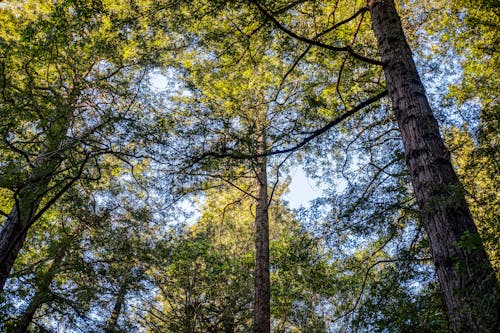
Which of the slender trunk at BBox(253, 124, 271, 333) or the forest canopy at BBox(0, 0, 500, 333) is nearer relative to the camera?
the forest canopy at BBox(0, 0, 500, 333)

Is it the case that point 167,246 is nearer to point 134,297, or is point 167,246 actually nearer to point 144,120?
point 134,297

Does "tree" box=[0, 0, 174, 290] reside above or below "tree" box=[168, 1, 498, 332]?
above

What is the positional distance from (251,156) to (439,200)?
2324 millimetres

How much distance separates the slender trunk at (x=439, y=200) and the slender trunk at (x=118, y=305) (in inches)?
280

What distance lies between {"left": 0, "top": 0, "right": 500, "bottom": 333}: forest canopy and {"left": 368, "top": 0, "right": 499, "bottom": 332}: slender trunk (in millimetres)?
17

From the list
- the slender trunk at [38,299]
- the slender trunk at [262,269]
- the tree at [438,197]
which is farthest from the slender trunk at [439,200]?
the slender trunk at [38,299]

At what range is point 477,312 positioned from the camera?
2.20 meters

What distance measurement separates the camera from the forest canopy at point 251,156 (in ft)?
12.6

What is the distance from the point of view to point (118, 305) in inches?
340

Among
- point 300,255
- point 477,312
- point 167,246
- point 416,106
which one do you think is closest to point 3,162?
point 167,246

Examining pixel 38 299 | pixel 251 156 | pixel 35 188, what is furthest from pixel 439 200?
pixel 38 299

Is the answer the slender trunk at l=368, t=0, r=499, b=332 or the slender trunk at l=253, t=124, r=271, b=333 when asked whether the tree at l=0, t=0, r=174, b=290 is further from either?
the slender trunk at l=368, t=0, r=499, b=332

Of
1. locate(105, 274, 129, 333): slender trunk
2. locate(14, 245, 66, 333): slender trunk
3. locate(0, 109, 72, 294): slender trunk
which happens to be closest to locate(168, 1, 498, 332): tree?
locate(0, 109, 72, 294): slender trunk

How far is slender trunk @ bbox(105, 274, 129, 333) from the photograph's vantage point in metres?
8.06
